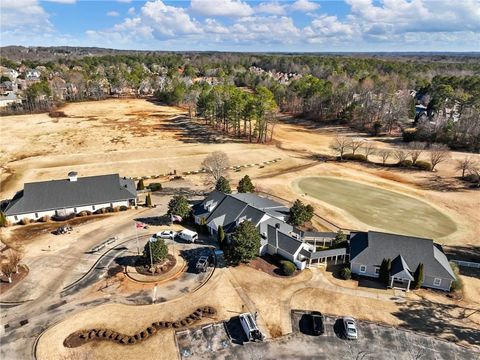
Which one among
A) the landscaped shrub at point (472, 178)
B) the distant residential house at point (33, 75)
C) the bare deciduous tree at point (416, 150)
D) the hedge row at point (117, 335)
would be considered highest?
the distant residential house at point (33, 75)

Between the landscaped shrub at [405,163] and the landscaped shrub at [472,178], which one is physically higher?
the landscaped shrub at [405,163]

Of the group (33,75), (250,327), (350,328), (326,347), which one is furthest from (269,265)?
(33,75)

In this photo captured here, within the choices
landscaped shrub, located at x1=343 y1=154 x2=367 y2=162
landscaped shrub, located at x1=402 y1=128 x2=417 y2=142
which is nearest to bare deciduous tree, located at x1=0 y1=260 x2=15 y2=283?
landscaped shrub, located at x1=343 y1=154 x2=367 y2=162

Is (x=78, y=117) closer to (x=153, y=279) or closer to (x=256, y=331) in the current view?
(x=153, y=279)

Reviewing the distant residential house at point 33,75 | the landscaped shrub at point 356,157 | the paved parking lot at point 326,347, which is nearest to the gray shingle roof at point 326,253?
the paved parking lot at point 326,347

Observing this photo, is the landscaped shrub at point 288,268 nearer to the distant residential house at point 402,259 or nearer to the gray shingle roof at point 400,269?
the distant residential house at point 402,259

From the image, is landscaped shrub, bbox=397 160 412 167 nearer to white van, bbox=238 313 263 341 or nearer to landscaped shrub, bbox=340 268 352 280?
landscaped shrub, bbox=340 268 352 280

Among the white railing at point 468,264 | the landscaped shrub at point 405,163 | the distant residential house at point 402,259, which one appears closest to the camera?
the distant residential house at point 402,259
